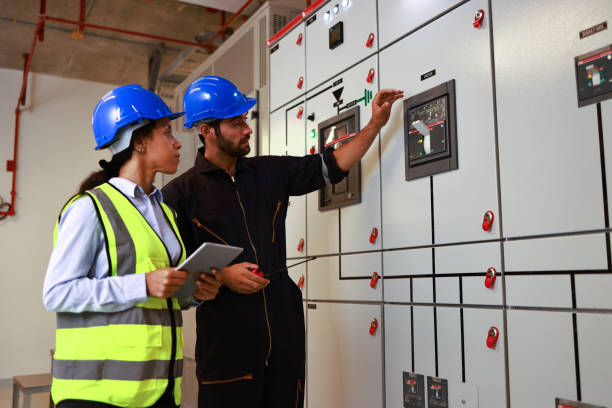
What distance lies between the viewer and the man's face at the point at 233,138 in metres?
2.62

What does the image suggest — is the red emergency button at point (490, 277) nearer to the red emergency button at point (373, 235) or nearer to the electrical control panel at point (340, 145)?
the red emergency button at point (373, 235)

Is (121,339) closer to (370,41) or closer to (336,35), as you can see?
(370,41)

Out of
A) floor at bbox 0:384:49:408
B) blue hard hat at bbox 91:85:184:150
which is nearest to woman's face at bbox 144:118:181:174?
blue hard hat at bbox 91:85:184:150

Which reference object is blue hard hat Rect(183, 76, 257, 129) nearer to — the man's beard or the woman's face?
the man's beard

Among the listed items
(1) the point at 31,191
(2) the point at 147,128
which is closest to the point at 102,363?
(2) the point at 147,128

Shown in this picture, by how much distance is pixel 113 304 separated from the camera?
1497 mm

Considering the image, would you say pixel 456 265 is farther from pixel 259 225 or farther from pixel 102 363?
pixel 102 363

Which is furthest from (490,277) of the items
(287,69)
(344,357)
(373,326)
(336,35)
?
(287,69)

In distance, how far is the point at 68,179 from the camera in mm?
7574

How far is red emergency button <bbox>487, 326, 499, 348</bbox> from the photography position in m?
2.04

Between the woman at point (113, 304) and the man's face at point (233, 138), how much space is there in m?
0.94

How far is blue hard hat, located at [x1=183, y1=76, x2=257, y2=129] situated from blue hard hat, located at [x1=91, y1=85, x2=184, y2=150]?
2.68 ft

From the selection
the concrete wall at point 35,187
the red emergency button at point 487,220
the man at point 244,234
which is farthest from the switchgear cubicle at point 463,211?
the concrete wall at point 35,187

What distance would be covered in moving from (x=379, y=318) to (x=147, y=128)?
1.42 meters
